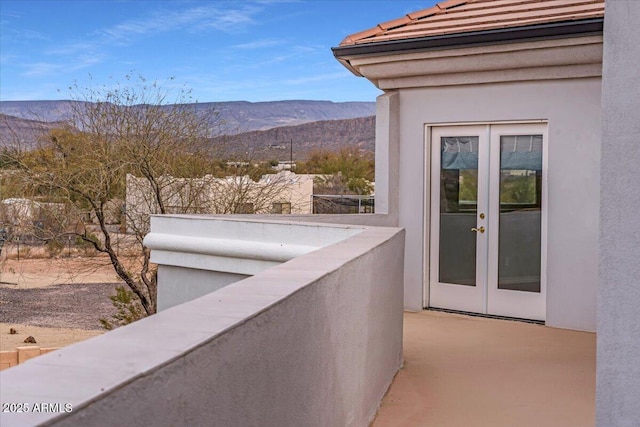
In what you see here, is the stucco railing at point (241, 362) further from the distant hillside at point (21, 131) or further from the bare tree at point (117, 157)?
the distant hillside at point (21, 131)

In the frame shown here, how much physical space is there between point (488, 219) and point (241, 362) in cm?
663

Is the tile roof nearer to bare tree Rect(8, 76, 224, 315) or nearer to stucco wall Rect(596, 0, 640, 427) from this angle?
stucco wall Rect(596, 0, 640, 427)

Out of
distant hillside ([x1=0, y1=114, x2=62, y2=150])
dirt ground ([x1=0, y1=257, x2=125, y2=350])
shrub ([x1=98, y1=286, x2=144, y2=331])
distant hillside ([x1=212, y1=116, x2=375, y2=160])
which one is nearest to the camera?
shrub ([x1=98, y1=286, x2=144, y2=331])

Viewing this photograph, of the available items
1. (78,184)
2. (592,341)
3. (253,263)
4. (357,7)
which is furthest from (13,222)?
(357,7)

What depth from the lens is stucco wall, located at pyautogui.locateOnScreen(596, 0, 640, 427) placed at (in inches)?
134

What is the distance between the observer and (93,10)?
3108 inches

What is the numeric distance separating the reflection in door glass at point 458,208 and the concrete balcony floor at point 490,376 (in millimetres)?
616

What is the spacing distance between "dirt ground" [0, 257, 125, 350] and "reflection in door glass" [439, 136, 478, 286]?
12.0 metres

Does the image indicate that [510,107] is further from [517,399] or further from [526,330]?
[517,399]

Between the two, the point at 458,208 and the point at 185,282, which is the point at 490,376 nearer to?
the point at 458,208

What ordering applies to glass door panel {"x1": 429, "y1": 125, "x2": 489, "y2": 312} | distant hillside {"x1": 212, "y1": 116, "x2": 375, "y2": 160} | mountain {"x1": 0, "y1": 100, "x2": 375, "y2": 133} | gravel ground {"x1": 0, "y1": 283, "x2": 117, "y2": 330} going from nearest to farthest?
glass door panel {"x1": 429, "y1": 125, "x2": 489, "y2": 312}, gravel ground {"x1": 0, "y1": 283, "x2": 117, "y2": 330}, distant hillside {"x1": 212, "y1": 116, "x2": 375, "y2": 160}, mountain {"x1": 0, "y1": 100, "x2": 375, "y2": 133}

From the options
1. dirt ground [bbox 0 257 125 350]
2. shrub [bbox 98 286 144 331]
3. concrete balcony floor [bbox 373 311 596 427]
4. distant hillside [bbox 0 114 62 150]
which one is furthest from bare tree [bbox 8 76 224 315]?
concrete balcony floor [bbox 373 311 596 427]

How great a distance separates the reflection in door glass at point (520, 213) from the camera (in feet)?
28.4

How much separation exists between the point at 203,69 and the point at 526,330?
302 ft
